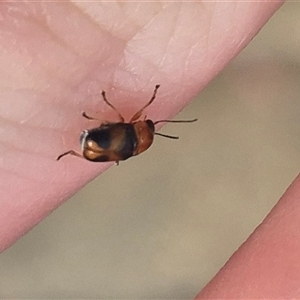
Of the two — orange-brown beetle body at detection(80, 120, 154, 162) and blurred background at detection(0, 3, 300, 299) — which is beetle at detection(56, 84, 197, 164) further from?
blurred background at detection(0, 3, 300, 299)

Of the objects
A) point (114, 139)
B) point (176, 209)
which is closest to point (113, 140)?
point (114, 139)

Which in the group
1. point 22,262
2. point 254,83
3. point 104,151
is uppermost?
point 254,83

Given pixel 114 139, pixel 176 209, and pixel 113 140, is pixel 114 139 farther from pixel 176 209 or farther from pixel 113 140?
pixel 176 209

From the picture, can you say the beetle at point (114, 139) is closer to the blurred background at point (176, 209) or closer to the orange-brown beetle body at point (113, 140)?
the orange-brown beetle body at point (113, 140)

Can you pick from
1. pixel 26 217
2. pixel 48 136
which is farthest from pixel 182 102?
pixel 26 217

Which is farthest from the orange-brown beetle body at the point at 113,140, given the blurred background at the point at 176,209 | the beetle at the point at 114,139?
the blurred background at the point at 176,209

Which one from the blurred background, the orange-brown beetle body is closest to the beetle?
the orange-brown beetle body

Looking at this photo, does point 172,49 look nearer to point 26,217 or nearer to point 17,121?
point 17,121
